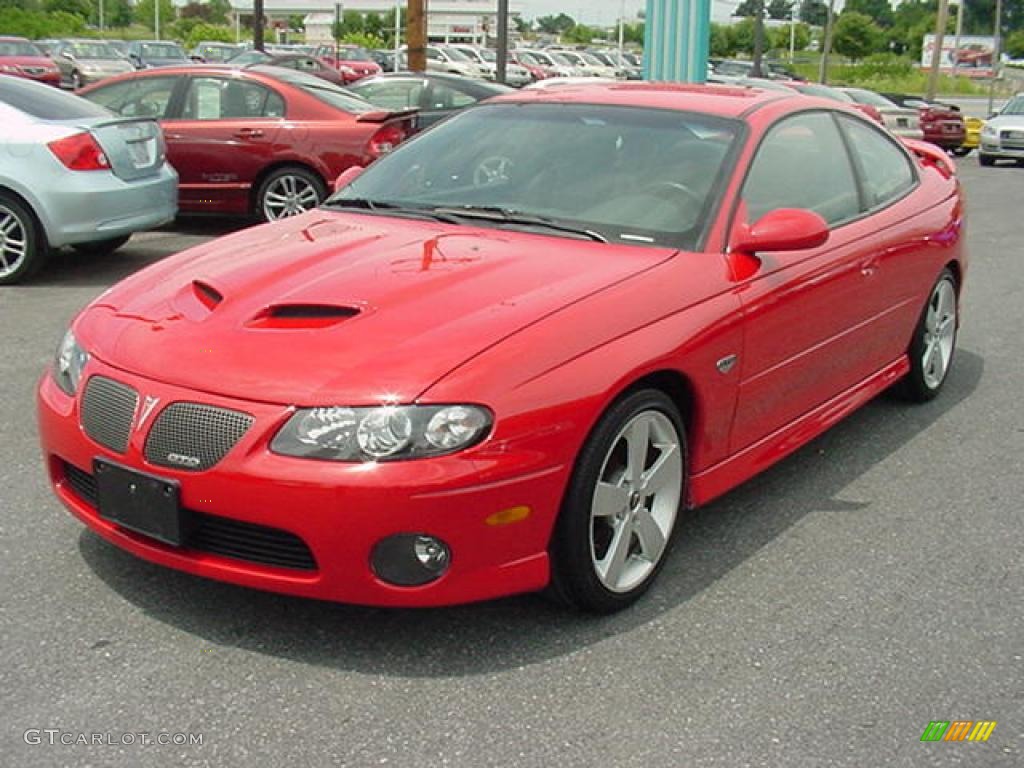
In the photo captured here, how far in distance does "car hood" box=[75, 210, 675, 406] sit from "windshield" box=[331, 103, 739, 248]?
0.70 ft

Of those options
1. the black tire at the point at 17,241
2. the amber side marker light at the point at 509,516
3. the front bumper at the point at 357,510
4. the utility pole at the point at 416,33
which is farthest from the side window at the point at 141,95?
the amber side marker light at the point at 509,516

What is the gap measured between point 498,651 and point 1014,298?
6740mm

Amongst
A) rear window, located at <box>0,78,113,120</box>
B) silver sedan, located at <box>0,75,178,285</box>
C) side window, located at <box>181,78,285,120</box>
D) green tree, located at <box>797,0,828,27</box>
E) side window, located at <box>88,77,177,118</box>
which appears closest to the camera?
silver sedan, located at <box>0,75,178,285</box>

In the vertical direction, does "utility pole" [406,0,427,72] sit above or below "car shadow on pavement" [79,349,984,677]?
above

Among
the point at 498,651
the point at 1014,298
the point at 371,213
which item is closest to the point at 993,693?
the point at 498,651

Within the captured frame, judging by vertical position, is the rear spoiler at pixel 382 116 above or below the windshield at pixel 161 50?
below

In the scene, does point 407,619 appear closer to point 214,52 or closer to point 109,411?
point 109,411

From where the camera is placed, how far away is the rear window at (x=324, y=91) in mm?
10609

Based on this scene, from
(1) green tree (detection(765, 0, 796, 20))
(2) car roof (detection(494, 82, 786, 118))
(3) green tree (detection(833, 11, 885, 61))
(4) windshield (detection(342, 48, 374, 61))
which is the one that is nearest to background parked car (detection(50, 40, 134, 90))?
(4) windshield (detection(342, 48, 374, 61))

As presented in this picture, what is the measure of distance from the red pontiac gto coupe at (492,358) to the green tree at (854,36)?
3171 inches

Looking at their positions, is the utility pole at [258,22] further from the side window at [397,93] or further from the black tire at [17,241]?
the black tire at [17,241]

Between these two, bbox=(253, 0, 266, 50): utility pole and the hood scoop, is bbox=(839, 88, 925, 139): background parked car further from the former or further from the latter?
the hood scoop

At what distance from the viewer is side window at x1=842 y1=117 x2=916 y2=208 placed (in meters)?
5.25

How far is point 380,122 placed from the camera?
33.2 ft
